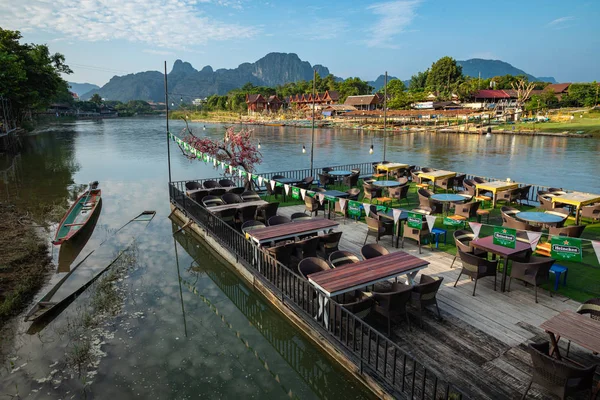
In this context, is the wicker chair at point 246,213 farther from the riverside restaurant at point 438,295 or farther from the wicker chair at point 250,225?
the wicker chair at point 250,225

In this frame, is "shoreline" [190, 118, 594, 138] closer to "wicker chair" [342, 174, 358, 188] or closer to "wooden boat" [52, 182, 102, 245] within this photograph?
"wicker chair" [342, 174, 358, 188]

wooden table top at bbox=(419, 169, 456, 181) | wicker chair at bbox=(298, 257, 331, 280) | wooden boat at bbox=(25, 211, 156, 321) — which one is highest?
wooden table top at bbox=(419, 169, 456, 181)

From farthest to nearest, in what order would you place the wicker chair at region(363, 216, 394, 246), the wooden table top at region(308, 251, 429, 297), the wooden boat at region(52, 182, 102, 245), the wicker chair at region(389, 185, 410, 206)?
the wicker chair at region(389, 185, 410, 206), the wooden boat at region(52, 182, 102, 245), the wicker chair at region(363, 216, 394, 246), the wooden table top at region(308, 251, 429, 297)

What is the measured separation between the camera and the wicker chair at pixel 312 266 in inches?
299

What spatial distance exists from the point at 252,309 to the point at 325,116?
101 m

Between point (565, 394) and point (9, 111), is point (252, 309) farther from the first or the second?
point (9, 111)

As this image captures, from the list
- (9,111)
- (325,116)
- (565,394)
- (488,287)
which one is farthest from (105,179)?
(325,116)

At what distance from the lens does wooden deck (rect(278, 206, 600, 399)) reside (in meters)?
5.58

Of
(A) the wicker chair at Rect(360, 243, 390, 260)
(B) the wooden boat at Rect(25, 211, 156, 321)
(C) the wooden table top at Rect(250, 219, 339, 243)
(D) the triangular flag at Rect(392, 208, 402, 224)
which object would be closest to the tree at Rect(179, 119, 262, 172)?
(B) the wooden boat at Rect(25, 211, 156, 321)

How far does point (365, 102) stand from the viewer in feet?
330

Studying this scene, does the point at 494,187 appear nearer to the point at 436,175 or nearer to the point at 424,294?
the point at 436,175

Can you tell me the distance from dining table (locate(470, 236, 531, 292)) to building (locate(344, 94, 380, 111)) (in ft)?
313

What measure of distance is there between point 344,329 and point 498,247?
3.92 m

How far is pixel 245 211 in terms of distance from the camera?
1205 centimetres
